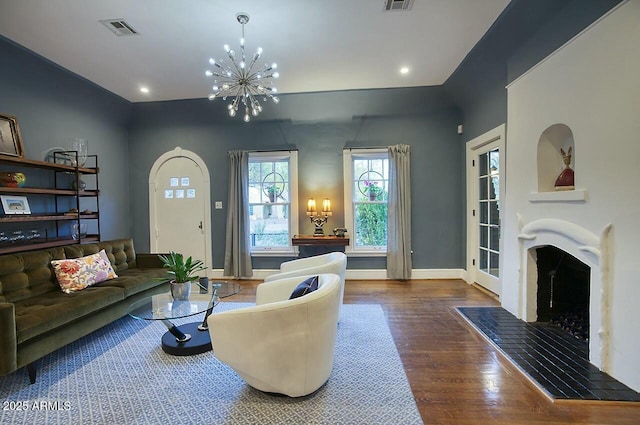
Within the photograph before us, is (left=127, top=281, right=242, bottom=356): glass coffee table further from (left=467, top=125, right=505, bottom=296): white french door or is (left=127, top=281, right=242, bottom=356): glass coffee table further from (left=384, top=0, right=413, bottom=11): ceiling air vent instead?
(left=467, top=125, right=505, bottom=296): white french door

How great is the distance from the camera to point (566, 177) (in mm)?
2533

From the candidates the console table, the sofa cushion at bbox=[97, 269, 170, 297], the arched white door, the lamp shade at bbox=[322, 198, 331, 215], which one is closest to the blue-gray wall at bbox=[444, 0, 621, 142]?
the lamp shade at bbox=[322, 198, 331, 215]

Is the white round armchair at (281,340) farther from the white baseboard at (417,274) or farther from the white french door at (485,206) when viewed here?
the white baseboard at (417,274)

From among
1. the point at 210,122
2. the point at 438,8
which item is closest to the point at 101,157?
the point at 210,122

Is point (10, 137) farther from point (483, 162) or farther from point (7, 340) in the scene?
point (483, 162)

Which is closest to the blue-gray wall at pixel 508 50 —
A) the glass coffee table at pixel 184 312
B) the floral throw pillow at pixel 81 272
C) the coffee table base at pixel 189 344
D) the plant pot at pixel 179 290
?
the glass coffee table at pixel 184 312

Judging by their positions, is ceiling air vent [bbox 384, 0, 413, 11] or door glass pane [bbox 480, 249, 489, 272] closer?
ceiling air vent [bbox 384, 0, 413, 11]

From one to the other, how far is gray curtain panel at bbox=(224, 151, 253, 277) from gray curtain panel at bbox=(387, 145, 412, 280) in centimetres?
235

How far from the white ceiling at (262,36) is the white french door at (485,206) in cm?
115

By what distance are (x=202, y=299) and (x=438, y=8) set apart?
334 cm

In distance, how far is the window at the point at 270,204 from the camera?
491cm

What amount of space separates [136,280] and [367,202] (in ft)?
11.1

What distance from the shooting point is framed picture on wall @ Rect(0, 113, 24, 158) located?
3076 mm

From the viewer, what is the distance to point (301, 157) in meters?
4.84
